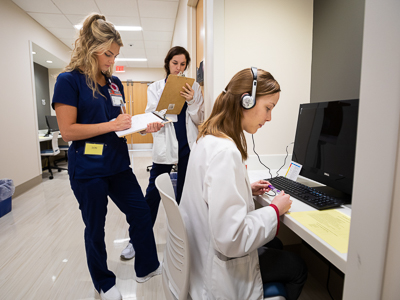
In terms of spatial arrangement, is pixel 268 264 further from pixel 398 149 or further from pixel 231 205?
pixel 398 149

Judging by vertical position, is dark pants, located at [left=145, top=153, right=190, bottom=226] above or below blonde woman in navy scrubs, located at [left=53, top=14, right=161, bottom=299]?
below

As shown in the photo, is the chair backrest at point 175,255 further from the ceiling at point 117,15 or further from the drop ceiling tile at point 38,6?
the drop ceiling tile at point 38,6

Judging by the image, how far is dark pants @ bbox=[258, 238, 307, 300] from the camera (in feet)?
2.73

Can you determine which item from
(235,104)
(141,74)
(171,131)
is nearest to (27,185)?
(171,131)

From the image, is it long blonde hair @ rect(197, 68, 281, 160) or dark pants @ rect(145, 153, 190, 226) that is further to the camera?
dark pants @ rect(145, 153, 190, 226)

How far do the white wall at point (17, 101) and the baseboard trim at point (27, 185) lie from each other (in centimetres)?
5

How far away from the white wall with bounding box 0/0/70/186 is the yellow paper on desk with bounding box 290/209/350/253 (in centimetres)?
362

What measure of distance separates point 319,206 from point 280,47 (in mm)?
1155

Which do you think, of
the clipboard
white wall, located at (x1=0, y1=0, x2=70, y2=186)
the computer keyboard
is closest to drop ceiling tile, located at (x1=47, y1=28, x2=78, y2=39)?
white wall, located at (x1=0, y1=0, x2=70, y2=186)

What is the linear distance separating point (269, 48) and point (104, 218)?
1495 millimetres

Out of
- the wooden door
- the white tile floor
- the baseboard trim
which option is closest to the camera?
the white tile floor

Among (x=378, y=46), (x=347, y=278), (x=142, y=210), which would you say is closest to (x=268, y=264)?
(x=347, y=278)

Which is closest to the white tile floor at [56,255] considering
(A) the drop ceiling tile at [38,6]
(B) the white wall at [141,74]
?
(A) the drop ceiling tile at [38,6]

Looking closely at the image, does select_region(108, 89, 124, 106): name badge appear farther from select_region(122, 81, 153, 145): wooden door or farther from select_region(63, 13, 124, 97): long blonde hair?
select_region(122, 81, 153, 145): wooden door
